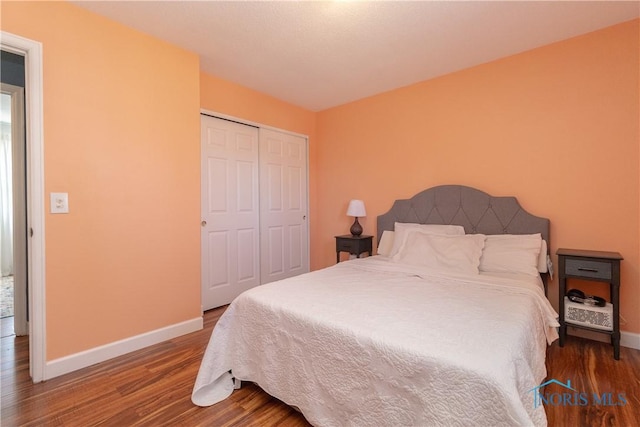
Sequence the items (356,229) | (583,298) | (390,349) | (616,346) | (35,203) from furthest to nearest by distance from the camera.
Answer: (356,229) < (583,298) < (616,346) < (35,203) < (390,349)

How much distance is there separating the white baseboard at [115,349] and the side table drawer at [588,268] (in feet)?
9.92

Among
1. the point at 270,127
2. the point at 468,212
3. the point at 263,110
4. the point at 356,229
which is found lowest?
the point at 356,229

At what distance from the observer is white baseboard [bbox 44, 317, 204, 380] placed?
1.91 metres

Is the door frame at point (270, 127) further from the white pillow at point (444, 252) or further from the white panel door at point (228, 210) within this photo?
the white pillow at point (444, 252)

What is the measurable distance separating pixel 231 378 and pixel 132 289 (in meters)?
1.11

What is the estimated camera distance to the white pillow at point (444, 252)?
236 cm

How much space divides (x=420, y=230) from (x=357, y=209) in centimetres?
90

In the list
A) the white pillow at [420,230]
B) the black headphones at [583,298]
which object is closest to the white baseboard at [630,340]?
the black headphones at [583,298]

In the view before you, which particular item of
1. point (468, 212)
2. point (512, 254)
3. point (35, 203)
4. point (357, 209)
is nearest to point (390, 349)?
point (512, 254)

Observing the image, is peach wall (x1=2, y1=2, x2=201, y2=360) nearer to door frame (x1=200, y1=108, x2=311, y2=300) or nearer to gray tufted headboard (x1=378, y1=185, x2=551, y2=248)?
door frame (x1=200, y1=108, x2=311, y2=300)

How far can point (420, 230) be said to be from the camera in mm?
2826

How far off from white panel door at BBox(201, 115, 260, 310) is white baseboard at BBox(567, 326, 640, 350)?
3.11 m

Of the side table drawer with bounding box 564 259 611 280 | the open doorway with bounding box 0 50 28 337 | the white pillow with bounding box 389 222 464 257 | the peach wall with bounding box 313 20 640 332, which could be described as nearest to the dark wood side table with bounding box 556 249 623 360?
the side table drawer with bounding box 564 259 611 280

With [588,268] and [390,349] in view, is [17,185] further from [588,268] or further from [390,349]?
[588,268]
